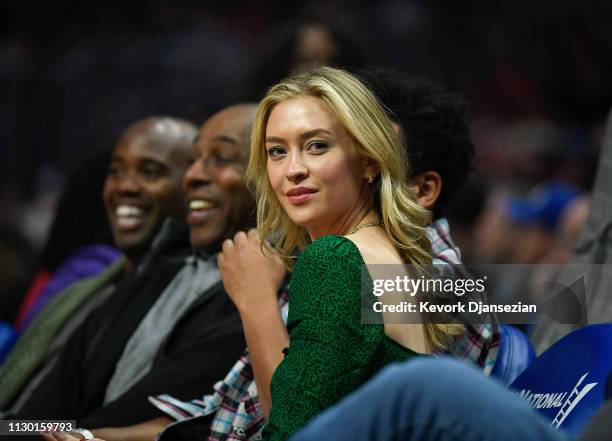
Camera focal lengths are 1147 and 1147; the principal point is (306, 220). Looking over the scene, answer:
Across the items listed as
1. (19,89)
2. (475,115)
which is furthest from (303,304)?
(19,89)

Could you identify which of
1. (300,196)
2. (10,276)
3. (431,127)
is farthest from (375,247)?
(10,276)

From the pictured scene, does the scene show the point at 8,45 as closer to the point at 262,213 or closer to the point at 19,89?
the point at 19,89

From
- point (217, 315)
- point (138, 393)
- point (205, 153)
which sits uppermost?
point (205, 153)

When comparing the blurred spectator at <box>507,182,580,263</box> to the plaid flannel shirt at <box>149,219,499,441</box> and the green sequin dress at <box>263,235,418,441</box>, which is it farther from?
the green sequin dress at <box>263,235,418,441</box>

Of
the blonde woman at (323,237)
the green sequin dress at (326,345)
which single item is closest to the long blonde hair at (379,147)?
the blonde woman at (323,237)

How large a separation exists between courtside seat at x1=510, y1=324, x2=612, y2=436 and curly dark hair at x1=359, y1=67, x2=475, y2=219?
72cm

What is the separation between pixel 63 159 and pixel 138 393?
646 centimetres

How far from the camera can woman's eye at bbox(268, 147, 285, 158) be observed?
2.80 metres

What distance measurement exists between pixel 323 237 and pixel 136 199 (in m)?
1.69

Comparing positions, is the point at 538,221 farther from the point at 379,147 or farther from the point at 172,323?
the point at 379,147

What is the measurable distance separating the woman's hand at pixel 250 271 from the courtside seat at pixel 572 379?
0.67m

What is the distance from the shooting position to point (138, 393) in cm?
326

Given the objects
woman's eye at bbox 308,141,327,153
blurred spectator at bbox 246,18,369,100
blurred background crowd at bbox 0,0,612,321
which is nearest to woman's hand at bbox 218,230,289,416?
woman's eye at bbox 308,141,327,153

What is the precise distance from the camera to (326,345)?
2.40 m
